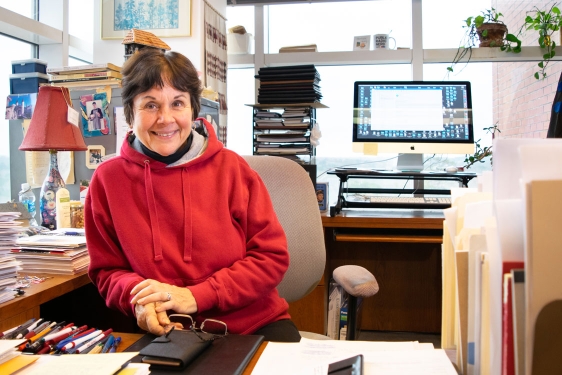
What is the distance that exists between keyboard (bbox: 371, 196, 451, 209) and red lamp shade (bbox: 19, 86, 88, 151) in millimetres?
1382

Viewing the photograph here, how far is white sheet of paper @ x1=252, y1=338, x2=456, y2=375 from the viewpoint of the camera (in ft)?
2.59

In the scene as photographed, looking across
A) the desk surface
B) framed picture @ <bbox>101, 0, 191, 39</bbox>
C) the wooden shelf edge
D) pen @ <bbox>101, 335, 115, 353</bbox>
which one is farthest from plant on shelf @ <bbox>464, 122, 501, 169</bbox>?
pen @ <bbox>101, 335, 115, 353</bbox>

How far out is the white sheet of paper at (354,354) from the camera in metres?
0.79

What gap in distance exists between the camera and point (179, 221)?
51.8 inches

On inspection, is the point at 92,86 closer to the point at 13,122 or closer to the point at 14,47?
the point at 13,122

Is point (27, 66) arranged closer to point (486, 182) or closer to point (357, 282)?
point (357, 282)

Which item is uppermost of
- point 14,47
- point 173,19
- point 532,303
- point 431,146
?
point 173,19

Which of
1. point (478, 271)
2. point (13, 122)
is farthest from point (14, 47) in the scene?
point (478, 271)

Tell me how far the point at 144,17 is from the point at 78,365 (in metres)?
3.04

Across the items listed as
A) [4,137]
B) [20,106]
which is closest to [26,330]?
[20,106]

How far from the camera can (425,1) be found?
365cm

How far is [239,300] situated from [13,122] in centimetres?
162

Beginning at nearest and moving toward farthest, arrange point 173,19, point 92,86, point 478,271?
point 478,271, point 92,86, point 173,19

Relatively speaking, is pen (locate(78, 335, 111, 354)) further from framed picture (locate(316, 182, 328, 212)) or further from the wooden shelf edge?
framed picture (locate(316, 182, 328, 212))
